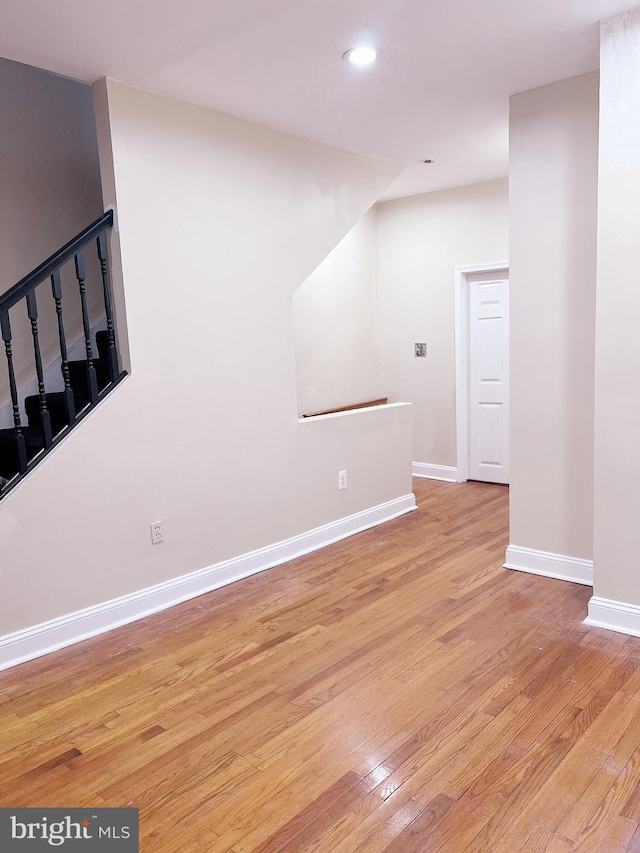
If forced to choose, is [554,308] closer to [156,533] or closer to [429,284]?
[156,533]

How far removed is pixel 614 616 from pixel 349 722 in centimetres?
132

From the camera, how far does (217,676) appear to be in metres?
2.48

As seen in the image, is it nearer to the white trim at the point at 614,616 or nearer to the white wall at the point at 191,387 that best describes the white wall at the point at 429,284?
the white wall at the point at 191,387

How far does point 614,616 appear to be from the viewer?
2.72 m

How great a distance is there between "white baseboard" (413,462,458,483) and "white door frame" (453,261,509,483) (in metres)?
0.05

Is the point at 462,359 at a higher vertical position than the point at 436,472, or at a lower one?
higher

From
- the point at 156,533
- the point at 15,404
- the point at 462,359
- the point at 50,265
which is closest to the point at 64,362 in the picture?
the point at 15,404

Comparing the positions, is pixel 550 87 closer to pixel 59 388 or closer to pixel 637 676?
pixel 637 676

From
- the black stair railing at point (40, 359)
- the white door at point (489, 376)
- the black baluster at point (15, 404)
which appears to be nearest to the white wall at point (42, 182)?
the black stair railing at point (40, 359)

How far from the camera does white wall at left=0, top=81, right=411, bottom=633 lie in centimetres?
280

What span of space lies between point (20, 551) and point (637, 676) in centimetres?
248

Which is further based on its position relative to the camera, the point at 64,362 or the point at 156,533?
the point at 156,533

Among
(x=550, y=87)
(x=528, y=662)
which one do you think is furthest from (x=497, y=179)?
(x=528, y=662)

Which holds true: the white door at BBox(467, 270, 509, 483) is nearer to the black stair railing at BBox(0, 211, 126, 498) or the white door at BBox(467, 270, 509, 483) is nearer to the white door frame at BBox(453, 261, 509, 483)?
the white door frame at BBox(453, 261, 509, 483)
